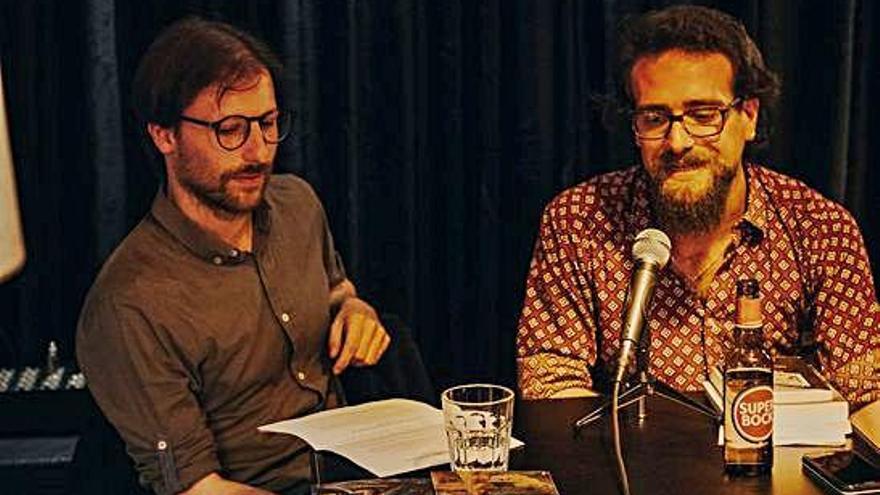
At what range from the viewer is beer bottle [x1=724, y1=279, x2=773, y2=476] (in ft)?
6.22

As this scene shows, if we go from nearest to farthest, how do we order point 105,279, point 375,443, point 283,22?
point 375,443
point 105,279
point 283,22

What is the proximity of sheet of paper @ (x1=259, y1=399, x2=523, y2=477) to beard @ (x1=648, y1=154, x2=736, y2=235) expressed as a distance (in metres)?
0.66

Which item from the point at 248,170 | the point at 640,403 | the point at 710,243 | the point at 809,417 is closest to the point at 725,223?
Answer: the point at 710,243

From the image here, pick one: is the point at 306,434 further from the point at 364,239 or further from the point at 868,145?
the point at 868,145

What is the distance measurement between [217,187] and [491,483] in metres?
0.94

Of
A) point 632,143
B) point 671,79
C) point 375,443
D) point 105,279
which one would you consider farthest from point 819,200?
point 105,279

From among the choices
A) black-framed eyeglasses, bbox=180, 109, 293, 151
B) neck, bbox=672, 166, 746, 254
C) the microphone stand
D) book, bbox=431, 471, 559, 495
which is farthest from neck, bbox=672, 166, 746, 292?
book, bbox=431, 471, 559, 495

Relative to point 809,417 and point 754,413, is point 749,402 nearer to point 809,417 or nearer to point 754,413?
point 754,413

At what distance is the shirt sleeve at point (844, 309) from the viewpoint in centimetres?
252

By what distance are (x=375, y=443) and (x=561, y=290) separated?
707 mm

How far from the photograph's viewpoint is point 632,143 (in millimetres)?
3439

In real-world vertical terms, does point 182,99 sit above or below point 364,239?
above

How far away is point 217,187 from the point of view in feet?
8.33

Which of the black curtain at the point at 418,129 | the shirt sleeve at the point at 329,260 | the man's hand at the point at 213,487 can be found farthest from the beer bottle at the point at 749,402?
the black curtain at the point at 418,129
